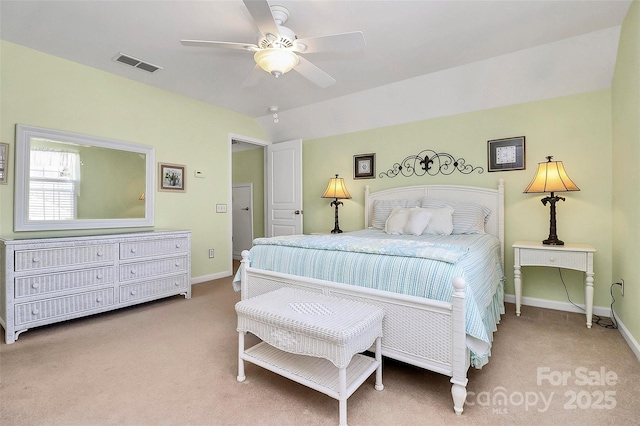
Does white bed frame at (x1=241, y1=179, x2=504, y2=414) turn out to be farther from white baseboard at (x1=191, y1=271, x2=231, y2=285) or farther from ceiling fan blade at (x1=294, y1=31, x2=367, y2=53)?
white baseboard at (x1=191, y1=271, x2=231, y2=285)

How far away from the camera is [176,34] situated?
2.66m

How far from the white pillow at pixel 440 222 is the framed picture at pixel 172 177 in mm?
3103

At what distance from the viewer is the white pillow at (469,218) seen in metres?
3.28

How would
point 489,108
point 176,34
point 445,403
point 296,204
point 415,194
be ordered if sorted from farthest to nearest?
point 296,204, point 415,194, point 489,108, point 176,34, point 445,403

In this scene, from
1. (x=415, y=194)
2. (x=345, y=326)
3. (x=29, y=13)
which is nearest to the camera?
(x=345, y=326)

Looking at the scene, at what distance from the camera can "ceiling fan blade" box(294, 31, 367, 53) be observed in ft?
6.69

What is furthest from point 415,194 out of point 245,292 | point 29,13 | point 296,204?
point 29,13

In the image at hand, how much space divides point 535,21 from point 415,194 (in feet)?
6.65

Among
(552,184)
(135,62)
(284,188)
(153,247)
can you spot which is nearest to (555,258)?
(552,184)

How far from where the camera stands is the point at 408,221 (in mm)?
3373

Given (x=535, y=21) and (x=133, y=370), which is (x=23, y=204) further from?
(x=535, y=21)

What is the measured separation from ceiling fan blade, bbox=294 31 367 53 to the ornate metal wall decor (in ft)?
6.97

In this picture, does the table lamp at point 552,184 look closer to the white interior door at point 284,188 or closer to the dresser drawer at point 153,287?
the white interior door at point 284,188

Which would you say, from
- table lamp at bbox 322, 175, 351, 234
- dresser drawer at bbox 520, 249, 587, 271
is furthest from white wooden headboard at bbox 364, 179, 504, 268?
dresser drawer at bbox 520, 249, 587, 271
